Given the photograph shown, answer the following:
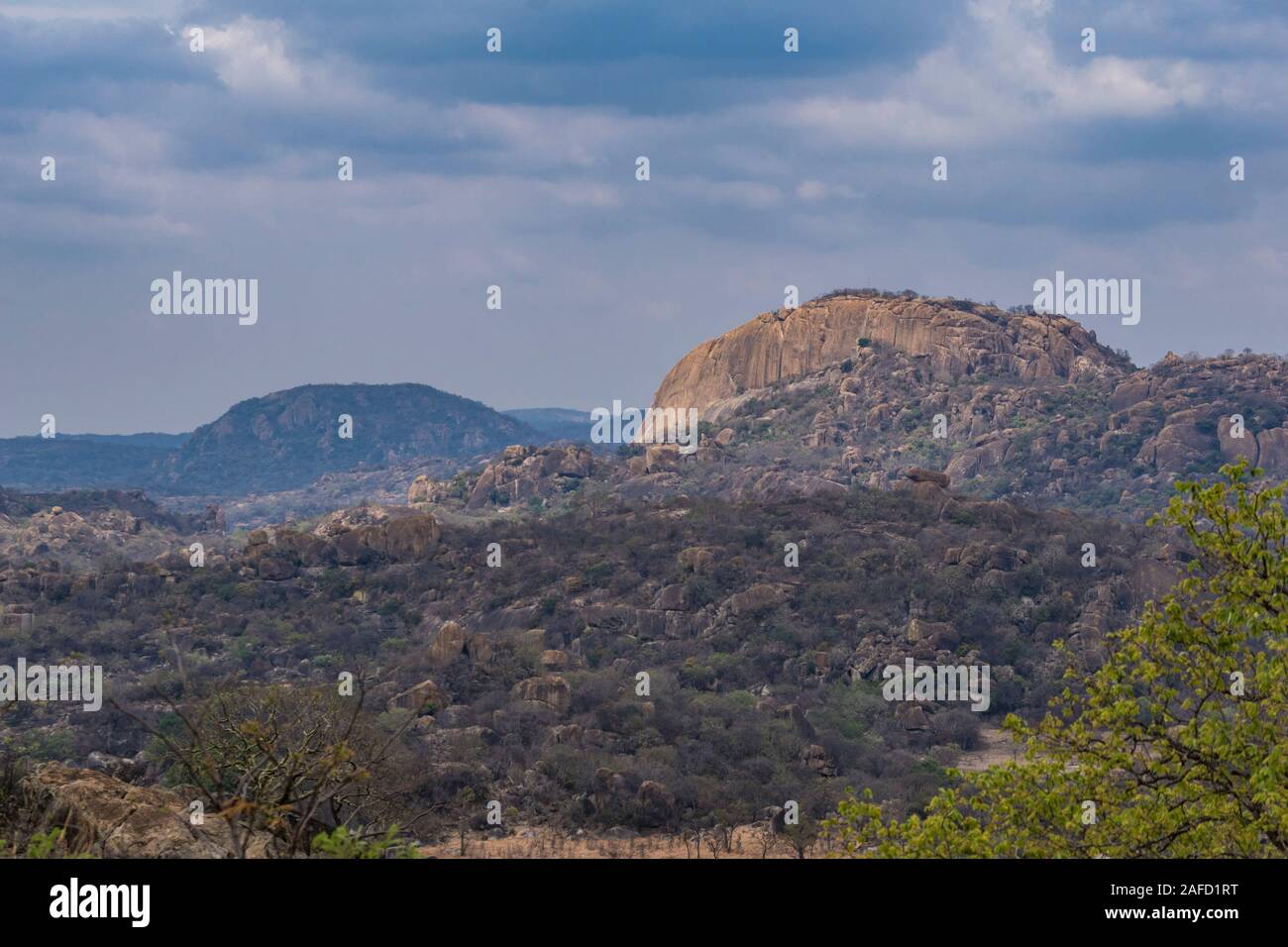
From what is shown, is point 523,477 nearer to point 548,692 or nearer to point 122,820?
point 548,692

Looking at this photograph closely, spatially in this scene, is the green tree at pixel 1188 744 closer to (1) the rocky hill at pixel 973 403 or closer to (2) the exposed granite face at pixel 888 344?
(1) the rocky hill at pixel 973 403

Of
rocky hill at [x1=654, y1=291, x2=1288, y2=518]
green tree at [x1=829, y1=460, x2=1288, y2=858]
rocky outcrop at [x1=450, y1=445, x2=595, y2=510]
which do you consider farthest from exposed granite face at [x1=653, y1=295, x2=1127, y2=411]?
green tree at [x1=829, y1=460, x2=1288, y2=858]

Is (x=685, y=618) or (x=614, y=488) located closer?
(x=685, y=618)

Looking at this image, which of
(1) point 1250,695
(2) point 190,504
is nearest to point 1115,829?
(1) point 1250,695

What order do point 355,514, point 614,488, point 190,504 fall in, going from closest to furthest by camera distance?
1. point 355,514
2. point 614,488
3. point 190,504

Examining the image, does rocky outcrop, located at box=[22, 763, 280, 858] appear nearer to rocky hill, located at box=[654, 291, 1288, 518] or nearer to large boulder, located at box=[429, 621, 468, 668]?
large boulder, located at box=[429, 621, 468, 668]

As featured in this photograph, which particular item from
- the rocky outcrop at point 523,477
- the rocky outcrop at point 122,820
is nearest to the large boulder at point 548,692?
the rocky outcrop at point 122,820
